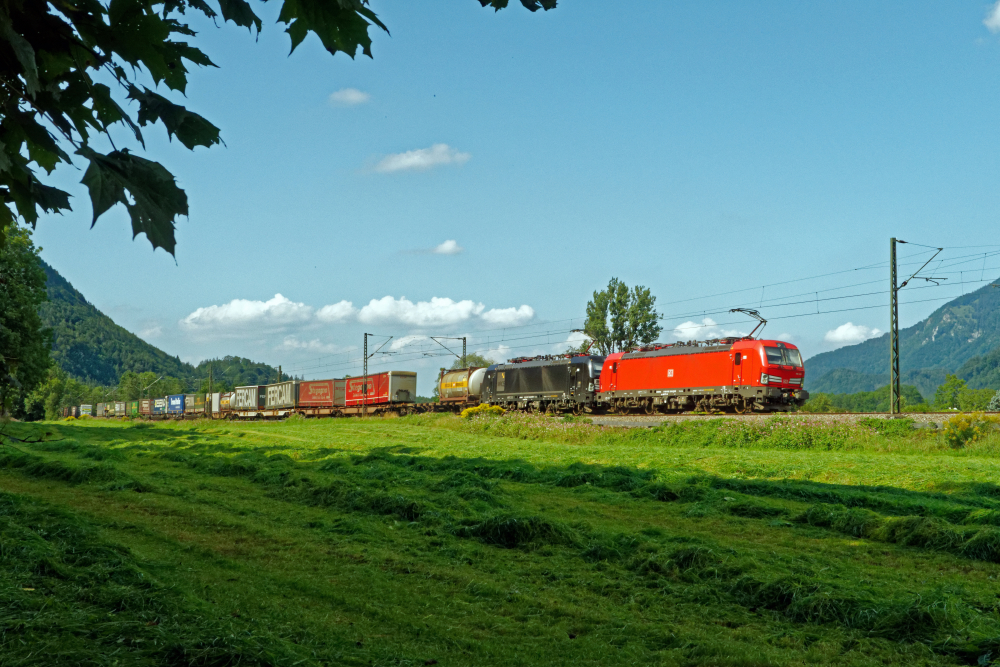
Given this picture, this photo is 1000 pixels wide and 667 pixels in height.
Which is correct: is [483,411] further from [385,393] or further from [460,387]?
[385,393]

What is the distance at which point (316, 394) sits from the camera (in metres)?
61.0

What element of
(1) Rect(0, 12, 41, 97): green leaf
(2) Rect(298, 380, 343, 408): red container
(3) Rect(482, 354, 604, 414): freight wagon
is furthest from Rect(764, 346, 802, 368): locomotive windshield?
(2) Rect(298, 380, 343, 408): red container

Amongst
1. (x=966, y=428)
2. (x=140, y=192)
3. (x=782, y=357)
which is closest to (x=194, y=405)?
(x=782, y=357)

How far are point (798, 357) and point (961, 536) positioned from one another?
28204mm

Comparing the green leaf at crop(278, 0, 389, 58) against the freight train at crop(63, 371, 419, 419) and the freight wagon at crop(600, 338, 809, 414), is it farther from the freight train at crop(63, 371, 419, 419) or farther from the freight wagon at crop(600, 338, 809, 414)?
the freight train at crop(63, 371, 419, 419)

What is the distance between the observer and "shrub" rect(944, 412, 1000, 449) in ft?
69.3

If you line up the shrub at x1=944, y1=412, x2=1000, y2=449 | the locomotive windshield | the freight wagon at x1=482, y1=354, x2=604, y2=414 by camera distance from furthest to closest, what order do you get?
the freight wagon at x1=482, y1=354, x2=604, y2=414
the locomotive windshield
the shrub at x1=944, y1=412, x2=1000, y2=449

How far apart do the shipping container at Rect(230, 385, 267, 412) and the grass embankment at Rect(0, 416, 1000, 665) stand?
53273mm

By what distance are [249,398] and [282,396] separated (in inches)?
276

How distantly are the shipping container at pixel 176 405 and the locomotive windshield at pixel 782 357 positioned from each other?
6873cm

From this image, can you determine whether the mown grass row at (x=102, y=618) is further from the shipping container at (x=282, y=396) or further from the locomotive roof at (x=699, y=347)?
the shipping container at (x=282, y=396)

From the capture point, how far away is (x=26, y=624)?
194 inches

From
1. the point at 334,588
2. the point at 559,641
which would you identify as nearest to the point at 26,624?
the point at 334,588

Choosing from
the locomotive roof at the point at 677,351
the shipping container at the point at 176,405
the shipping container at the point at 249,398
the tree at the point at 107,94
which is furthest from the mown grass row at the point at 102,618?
the shipping container at the point at 176,405
